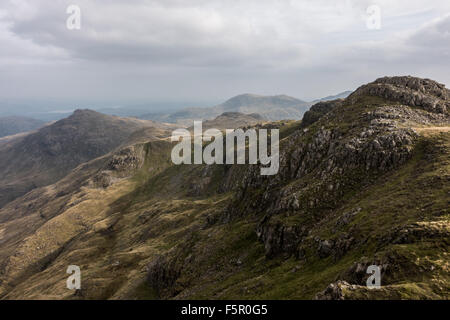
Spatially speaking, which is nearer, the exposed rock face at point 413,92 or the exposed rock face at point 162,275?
the exposed rock face at point 413,92

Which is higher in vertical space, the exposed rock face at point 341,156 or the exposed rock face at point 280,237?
the exposed rock face at point 341,156

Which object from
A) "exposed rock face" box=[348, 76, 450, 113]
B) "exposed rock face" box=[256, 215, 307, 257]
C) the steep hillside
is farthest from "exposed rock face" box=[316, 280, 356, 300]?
"exposed rock face" box=[348, 76, 450, 113]

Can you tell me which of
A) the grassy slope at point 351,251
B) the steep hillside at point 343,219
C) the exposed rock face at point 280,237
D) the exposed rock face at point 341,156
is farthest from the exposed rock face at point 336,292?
the exposed rock face at point 280,237

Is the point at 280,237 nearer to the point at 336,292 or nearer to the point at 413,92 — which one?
the point at 336,292

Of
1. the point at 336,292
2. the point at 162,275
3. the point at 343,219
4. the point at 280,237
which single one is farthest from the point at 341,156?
the point at 162,275

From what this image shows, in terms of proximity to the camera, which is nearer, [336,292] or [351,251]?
[336,292]

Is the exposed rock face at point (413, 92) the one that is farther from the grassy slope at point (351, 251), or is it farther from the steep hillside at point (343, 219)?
the grassy slope at point (351, 251)

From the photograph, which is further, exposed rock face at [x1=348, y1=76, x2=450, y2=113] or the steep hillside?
exposed rock face at [x1=348, y1=76, x2=450, y2=113]

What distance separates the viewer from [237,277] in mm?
67438

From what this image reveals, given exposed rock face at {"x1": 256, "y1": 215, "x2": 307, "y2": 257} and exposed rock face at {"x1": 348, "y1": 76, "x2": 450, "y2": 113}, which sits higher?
exposed rock face at {"x1": 348, "y1": 76, "x2": 450, "y2": 113}

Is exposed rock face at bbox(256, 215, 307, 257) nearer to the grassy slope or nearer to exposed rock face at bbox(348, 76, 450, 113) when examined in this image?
the grassy slope
